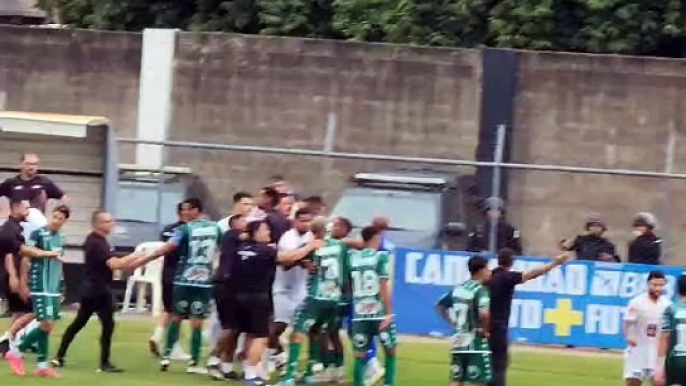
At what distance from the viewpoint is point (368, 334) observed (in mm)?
17500

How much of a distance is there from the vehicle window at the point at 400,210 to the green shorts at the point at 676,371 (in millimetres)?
8108

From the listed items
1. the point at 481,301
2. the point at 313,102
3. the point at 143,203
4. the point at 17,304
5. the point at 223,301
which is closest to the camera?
the point at 481,301

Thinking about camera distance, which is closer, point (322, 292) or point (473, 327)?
point (473, 327)

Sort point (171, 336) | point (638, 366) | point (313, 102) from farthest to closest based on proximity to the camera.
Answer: point (313, 102), point (171, 336), point (638, 366)

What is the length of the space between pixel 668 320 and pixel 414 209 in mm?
8275

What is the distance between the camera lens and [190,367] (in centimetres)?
1902

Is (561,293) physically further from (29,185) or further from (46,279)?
(46,279)

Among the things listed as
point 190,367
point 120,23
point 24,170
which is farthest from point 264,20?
point 190,367

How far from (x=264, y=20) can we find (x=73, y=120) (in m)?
9.75

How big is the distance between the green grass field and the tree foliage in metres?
9.53

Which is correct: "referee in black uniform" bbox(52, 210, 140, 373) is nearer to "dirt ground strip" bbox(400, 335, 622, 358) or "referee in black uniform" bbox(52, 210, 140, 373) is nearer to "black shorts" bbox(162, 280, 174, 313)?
"black shorts" bbox(162, 280, 174, 313)

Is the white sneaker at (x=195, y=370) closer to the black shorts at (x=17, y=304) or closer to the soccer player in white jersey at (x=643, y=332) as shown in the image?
the black shorts at (x=17, y=304)

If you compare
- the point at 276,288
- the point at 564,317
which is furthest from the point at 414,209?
the point at 276,288

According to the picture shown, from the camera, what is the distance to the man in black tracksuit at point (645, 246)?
2264cm
